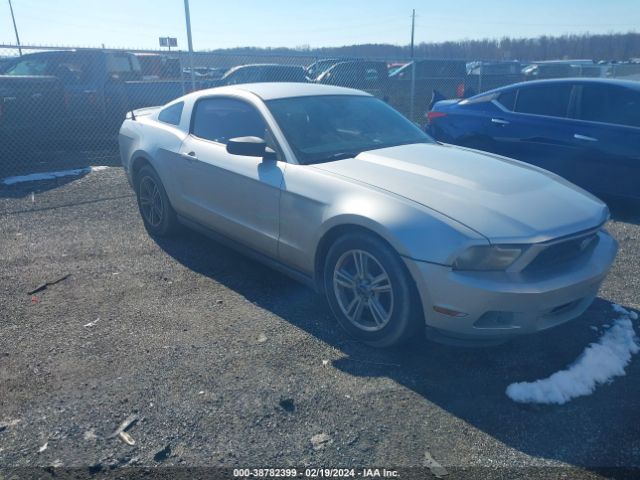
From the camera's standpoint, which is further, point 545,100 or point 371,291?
point 545,100

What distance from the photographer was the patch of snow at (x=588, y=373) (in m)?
2.98

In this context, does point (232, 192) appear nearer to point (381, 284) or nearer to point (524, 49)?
point (381, 284)

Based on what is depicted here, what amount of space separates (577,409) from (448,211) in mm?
1250

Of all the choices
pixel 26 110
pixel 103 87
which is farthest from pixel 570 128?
pixel 103 87

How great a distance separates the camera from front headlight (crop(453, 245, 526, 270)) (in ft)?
9.75

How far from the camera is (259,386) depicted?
3.09 metres

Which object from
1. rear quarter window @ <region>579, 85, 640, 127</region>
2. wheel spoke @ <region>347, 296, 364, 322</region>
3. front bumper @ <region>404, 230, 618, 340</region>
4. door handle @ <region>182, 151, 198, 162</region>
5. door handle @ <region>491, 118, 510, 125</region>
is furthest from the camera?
door handle @ <region>491, 118, 510, 125</region>

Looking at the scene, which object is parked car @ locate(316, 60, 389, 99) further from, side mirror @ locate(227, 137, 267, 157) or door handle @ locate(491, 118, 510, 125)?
side mirror @ locate(227, 137, 267, 157)

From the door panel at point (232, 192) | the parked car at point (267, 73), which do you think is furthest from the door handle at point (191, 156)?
the parked car at point (267, 73)

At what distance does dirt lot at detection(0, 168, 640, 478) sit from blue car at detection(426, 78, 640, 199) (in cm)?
186

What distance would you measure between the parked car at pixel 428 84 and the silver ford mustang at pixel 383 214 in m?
8.92

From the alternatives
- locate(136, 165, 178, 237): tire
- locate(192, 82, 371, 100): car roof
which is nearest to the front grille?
locate(192, 82, 371, 100): car roof

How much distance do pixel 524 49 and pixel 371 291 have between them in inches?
2494

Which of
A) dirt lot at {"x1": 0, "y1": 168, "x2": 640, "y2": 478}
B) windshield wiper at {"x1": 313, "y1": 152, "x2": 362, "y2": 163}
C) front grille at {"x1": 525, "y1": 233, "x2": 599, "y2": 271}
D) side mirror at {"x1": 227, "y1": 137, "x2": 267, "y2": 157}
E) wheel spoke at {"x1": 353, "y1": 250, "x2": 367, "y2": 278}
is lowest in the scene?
dirt lot at {"x1": 0, "y1": 168, "x2": 640, "y2": 478}
